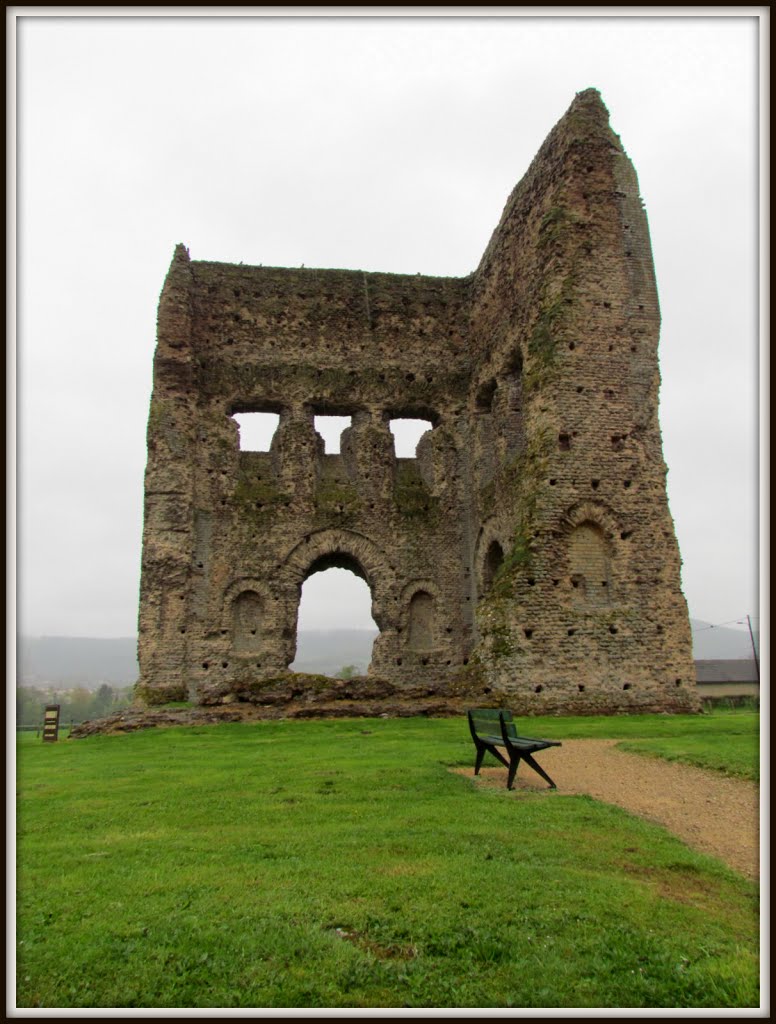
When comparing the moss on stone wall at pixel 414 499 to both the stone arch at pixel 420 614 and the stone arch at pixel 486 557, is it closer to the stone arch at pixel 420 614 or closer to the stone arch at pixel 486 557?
the stone arch at pixel 486 557

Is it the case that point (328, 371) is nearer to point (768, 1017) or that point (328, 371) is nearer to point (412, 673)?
point (412, 673)

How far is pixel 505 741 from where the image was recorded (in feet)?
23.4

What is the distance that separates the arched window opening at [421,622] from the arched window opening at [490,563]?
172 cm

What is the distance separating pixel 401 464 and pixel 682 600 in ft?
29.8

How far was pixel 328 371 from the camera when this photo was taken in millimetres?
21547

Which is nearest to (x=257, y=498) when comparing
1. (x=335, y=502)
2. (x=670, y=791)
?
(x=335, y=502)

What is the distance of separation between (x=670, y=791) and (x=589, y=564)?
8586 mm

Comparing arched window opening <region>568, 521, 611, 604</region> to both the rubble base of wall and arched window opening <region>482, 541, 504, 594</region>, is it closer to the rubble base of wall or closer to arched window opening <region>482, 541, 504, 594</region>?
the rubble base of wall

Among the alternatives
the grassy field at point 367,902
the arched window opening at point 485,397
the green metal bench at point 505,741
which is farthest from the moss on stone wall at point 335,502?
the grassy field at point 367,902

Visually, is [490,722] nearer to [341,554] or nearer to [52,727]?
[52,727]

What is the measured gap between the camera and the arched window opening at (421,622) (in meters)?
20.7

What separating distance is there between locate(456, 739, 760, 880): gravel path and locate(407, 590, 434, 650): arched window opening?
35.9 ft

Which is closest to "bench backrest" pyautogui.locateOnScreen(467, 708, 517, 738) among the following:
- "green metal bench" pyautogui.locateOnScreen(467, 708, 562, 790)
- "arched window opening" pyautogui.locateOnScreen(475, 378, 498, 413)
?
"green metal bench" pyautogui.locateOnScreen(467, 708, 562, 790)

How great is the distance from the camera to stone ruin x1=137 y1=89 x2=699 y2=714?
15.2m
